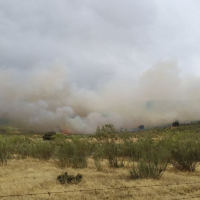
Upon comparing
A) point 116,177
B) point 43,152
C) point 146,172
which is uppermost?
point 43,152

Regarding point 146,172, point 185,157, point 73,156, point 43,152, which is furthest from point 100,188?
point 43,152

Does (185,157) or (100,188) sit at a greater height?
(185,157)

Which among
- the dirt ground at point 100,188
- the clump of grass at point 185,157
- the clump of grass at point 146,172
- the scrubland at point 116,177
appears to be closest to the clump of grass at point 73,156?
the scrubland at point 116,177

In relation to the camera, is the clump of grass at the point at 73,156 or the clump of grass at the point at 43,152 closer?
the clump of grass at the point at 73,156

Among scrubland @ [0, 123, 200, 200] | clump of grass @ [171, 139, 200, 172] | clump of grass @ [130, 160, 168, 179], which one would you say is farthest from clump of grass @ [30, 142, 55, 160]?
clump of grass @ [171, 139, 200, 172]

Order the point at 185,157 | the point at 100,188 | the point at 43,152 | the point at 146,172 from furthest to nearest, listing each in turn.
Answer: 1. the point at 43,152
2. the point at 185,157
3. the point at 146,172
4. the point at 100,188

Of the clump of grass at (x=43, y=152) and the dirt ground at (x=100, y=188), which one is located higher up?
the clump of grass at (x=43, y=152)

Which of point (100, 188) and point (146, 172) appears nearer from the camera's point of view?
point (100, 188)

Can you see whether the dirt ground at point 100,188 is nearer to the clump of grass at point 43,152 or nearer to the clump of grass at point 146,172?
the clump of grass at point 146,172

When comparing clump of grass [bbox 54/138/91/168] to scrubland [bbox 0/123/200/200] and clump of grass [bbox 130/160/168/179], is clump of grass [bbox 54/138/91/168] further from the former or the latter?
clump of grass [bbox 130/160/168/179]

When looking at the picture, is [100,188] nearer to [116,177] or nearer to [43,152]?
[116,177]

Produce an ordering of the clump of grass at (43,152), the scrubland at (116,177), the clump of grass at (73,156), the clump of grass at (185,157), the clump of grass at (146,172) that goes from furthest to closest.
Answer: the clump of grass at (43,152)
the clump of grass at (73,156)
the clump of grass at (185,157)
the clump of grass at (146,172)
the scrubland at (116,177)

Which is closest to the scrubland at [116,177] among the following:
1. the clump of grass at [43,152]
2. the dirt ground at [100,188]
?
the dirt ground at [100,188]

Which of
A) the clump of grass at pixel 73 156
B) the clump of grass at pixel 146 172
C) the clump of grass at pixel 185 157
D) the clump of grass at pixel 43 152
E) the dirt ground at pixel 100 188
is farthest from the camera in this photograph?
the clump of grass at pixel 43 152
